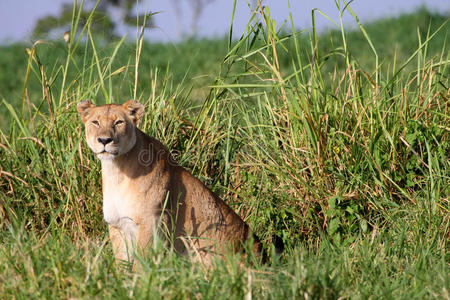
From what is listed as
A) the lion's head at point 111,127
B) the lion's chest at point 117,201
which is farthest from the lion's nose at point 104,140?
the lion's chest at point 117,201

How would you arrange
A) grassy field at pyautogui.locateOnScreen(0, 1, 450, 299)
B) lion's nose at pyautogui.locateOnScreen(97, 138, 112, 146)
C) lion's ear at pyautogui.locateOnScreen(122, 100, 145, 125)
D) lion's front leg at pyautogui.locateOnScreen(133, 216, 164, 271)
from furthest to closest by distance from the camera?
grassy field at pyautogui.locateOnScreen(0, 1, 450, 299)
lion's ear at pyautogui.locateOnScreen(122, 100, 145, 125)
lion's front leg at pyautogui.locateOnScreen(133, 216, 164, 271)
lion's nose at pyautogui.locateOnScreen(97, 138, 112, 146)

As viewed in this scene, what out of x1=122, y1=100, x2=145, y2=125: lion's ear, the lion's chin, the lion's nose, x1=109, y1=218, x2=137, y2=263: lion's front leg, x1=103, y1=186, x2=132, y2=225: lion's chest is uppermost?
x1=122, y1=100, x2=145, y2=125: lion's ear

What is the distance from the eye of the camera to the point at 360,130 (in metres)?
4.72

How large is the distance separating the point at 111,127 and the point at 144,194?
1.52 ft

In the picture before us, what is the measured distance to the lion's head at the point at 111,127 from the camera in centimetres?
370

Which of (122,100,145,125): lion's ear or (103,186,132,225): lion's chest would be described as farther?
(122,100,145,125): lion's ear

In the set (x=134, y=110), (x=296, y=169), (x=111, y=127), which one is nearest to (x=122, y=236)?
(x=111, y=127)

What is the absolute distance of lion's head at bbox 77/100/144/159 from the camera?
145 inches

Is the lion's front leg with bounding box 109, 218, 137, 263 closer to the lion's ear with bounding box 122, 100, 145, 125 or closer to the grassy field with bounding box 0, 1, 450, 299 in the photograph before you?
the grassy field with bounding box 0, 1, 450, 299

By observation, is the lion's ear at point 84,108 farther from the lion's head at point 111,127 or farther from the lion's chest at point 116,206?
the lion's chest at point 116,206

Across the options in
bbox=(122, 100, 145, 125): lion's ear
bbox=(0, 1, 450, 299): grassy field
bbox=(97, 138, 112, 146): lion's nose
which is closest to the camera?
bbox=(97, 138, 112, 146): lion's nose

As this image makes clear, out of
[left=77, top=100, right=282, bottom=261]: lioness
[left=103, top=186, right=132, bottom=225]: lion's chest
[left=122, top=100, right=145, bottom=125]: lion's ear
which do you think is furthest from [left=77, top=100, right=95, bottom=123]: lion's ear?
[left=103, top=186, right=132, bottom=225]: lion's chest

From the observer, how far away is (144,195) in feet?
12.6

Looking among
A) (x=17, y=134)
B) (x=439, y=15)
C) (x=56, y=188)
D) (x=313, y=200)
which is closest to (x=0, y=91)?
(x=17, y=134)
